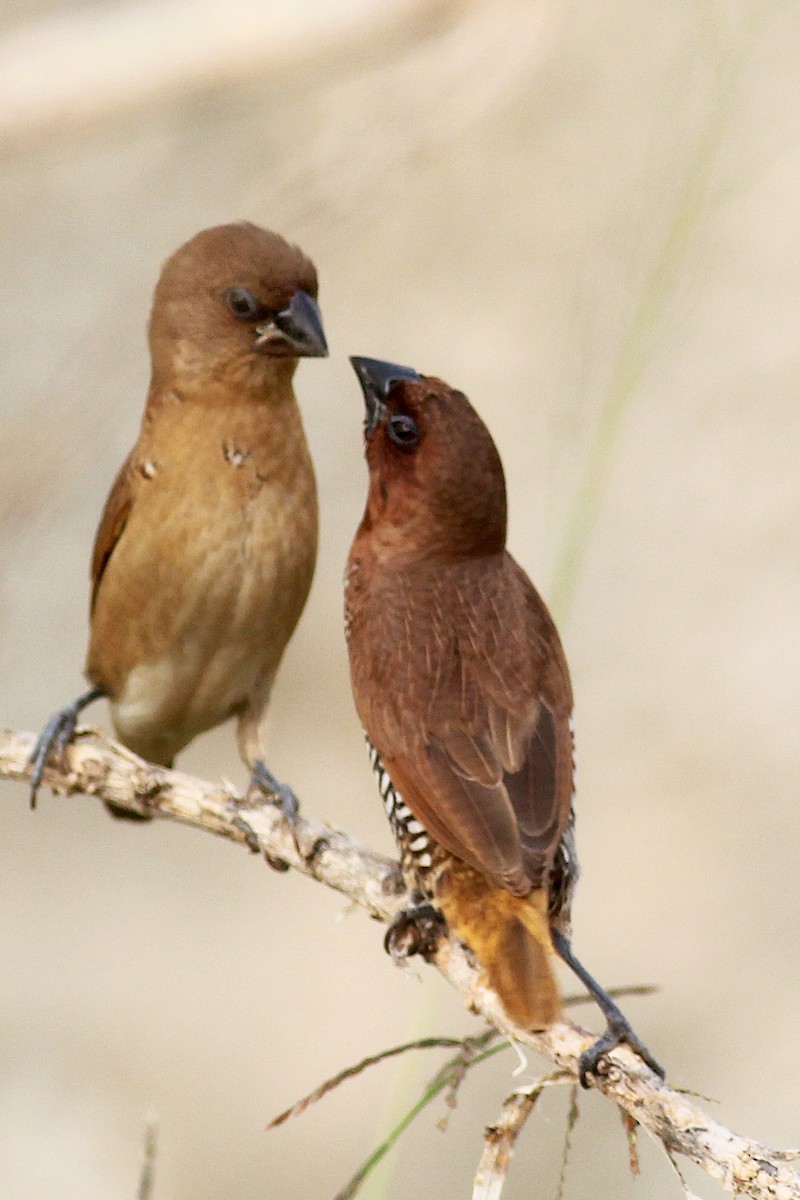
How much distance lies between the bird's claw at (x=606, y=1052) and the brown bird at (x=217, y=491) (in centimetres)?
121

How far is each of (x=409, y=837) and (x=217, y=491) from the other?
105 centimetres

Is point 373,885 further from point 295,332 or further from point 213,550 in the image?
point 295,332

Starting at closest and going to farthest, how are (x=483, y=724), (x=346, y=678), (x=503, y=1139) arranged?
(x=503, y=1139), (x=483, y=724), (x=346, y=678)

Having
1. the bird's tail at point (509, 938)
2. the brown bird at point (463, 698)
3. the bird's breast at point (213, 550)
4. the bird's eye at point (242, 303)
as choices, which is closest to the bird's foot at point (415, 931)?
the brown bird at point (463, 698)

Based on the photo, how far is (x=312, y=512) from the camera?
149 inches

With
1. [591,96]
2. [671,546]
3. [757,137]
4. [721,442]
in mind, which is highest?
[591,96]

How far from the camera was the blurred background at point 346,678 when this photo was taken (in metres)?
5.71

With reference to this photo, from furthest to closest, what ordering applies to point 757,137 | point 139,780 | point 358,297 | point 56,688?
1. point 358,297
2. point 56,688
3. point 757,137
4. point 139,780

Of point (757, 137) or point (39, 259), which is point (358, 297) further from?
point (757, 137)

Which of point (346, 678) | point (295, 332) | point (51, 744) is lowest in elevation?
point (51, 744)

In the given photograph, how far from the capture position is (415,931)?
298 cm

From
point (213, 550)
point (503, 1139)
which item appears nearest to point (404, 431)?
point (213, 550)

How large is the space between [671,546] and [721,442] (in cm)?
45

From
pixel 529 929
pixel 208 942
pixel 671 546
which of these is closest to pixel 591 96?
Answer: pixel 671 546
